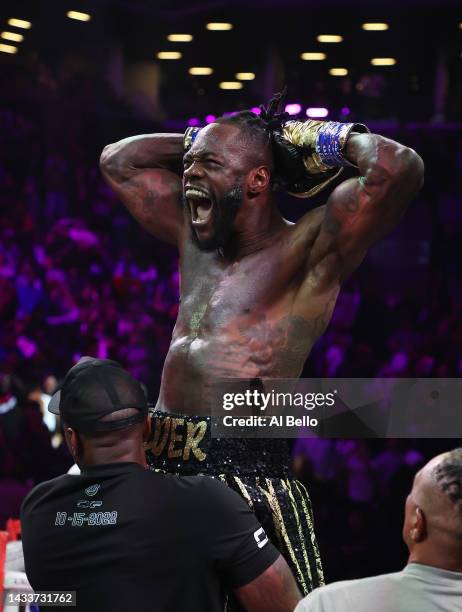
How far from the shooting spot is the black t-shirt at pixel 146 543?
155 cm

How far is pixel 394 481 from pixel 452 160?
1.89 meters

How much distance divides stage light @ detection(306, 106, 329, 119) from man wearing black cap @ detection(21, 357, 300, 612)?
12.4ft

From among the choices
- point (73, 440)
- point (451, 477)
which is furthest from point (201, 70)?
point (451, 477)

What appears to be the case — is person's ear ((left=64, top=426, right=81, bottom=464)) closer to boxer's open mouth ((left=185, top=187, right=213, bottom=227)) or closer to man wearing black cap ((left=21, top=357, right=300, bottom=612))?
man wearing black cap ((left=21, top=357, right=300, bottom=612))

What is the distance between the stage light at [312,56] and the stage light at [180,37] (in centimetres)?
64

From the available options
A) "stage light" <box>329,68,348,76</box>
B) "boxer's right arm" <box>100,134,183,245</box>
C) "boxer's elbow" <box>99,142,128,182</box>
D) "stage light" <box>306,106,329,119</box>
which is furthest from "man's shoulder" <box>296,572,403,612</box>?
"stage light" <box>329,68,348,76</box>

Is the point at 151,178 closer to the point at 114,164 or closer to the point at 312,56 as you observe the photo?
the point at 114,164

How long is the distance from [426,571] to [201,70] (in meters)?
4.77

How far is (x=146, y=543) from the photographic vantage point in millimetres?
1546

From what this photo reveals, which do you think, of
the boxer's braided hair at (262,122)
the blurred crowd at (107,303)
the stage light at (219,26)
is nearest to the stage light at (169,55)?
the stage light at (219,26)

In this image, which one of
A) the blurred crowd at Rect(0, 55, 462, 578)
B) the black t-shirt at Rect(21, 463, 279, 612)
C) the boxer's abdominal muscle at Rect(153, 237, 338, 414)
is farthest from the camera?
the blurred crowd at Rect(0, 55, 462, 578)

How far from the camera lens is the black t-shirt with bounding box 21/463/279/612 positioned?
60.9 inches

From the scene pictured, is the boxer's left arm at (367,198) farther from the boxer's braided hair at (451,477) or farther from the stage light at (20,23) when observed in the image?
the stage light at (20,23)

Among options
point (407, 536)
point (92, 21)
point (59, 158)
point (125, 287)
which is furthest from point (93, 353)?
point (407, 536)
